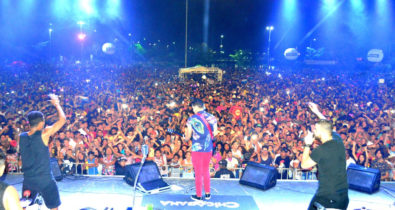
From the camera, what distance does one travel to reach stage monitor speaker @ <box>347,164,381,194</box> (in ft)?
14.4

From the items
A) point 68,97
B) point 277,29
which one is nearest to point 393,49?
point 277,29

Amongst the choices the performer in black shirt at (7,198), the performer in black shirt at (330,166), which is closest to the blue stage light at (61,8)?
the performer in black shirt at (7,198)

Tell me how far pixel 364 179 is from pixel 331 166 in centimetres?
224

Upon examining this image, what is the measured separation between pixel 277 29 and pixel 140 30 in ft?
72.6

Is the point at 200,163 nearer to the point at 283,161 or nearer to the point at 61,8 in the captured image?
the point at 283,161

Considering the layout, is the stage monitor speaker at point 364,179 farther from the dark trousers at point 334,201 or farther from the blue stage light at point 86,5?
the blue stage light at point 86,5

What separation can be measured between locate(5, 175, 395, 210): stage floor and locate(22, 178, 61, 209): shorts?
929 millimetres

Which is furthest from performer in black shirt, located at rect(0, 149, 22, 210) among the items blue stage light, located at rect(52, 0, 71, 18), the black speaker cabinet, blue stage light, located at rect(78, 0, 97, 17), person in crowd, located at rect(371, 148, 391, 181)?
blue stage light, located at rect(52, 0, 71, 18)

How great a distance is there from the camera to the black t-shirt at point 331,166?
277 centimetres

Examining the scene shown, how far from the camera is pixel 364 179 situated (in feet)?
14.7

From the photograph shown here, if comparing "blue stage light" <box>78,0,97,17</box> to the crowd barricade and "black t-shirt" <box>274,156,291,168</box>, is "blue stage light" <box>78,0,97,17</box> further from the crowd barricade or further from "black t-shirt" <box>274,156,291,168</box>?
"black t-shirt" <box>274,156,291,168</box>

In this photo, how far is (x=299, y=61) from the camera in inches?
1641

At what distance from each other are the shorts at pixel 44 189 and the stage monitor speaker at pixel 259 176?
9.32 feet

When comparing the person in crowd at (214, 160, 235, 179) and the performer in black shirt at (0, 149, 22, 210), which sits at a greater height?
the performer in black shirt at (0, 149, 22, 210)
